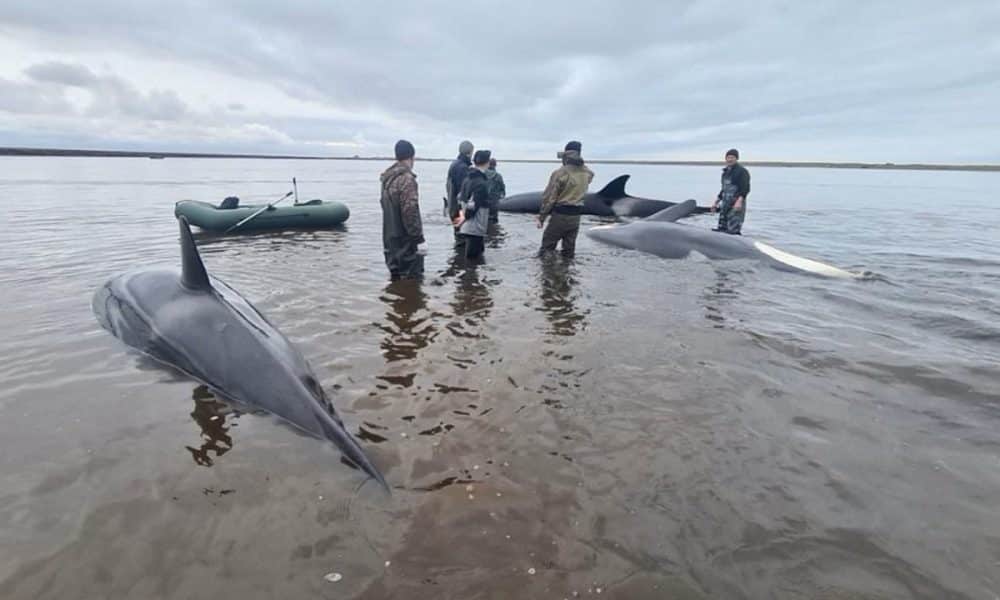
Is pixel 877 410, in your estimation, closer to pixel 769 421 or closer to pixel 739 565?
pixel 769 421

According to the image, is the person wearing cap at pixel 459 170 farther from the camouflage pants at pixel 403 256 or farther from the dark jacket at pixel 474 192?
the camouflage pants at pixel 403 256

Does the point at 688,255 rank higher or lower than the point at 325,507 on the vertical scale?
higher

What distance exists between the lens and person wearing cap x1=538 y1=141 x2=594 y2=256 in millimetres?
12178

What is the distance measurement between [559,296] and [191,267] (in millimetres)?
6164

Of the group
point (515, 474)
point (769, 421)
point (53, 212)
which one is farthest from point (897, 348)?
point (53, 212)

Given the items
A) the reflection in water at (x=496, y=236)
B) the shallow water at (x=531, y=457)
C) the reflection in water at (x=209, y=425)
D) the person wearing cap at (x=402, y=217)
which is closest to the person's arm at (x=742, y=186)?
the shallow water at (x=531, y=457)

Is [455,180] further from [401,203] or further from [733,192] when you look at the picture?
[733,192]

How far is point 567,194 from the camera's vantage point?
1238 cm

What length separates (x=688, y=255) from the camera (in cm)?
1405

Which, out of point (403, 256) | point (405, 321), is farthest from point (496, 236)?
point (405, 321)

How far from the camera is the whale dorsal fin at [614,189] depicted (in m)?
25.0

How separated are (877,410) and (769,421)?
1.36 metres

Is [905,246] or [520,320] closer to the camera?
[520,320]

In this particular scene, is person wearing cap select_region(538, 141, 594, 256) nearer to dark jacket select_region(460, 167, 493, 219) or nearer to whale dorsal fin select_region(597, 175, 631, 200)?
dark jacket select_region(460, 167, 493, 219)
